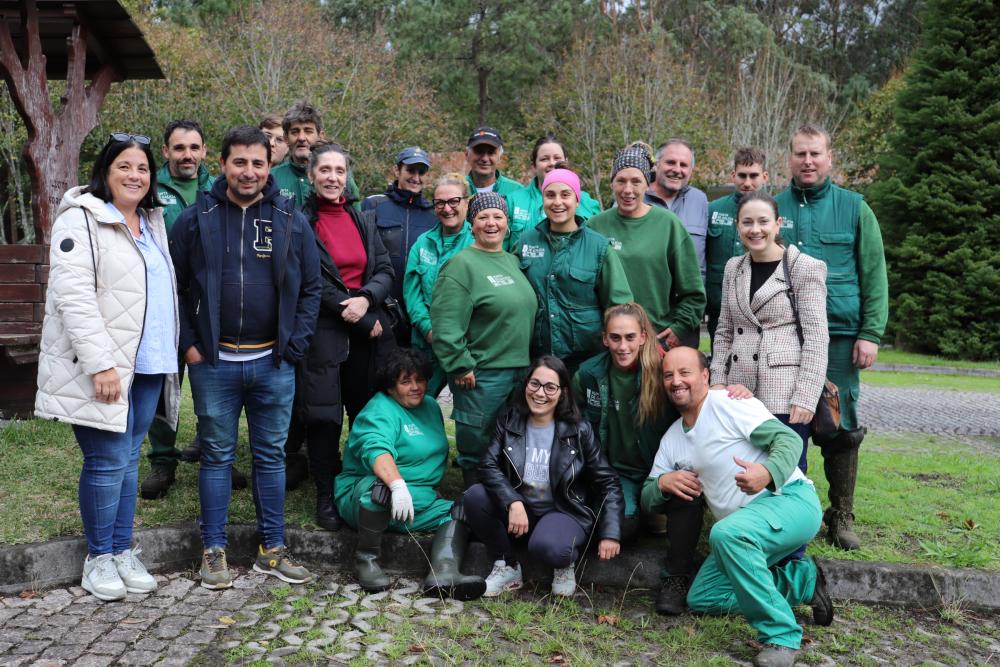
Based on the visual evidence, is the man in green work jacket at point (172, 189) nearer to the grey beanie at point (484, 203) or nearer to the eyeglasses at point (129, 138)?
the eyeglasses at point (129, 138)

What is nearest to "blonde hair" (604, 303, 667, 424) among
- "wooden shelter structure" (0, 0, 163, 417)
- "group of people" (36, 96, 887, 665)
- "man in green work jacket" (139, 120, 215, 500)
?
"group of people" (36, 96, 887, 665)

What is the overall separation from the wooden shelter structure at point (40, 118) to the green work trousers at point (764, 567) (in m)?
6.06

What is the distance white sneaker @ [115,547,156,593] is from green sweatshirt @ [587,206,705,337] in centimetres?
300

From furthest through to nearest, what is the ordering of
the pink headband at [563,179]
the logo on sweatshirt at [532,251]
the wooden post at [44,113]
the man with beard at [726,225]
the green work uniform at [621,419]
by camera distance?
the wooden post at [44,113]
the man with beard at [726,225]
the logo on sweatshirt at [532,251]
the pink headband at [563,179]
the green work uniform at [621,419]

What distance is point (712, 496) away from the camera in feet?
14.5

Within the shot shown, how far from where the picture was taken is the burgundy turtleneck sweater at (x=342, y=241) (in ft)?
17.0

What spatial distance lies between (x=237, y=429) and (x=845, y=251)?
3.44 metres

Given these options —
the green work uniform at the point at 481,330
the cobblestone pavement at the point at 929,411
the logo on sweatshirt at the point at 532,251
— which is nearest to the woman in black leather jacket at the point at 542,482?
the green work uniform at the point at 481,330

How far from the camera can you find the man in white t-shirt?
12.9 feet

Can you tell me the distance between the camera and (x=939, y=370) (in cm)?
1691

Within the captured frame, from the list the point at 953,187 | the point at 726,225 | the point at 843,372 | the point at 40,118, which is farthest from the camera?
the point at 953,187

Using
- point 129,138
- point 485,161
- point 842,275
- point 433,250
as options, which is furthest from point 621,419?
point 129,138

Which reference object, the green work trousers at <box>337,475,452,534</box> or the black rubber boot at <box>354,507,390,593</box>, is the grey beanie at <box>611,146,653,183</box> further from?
the black rubber boot at <box>354,507,390,593</box>

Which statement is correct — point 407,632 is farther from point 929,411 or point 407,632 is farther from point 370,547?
point 929,411
